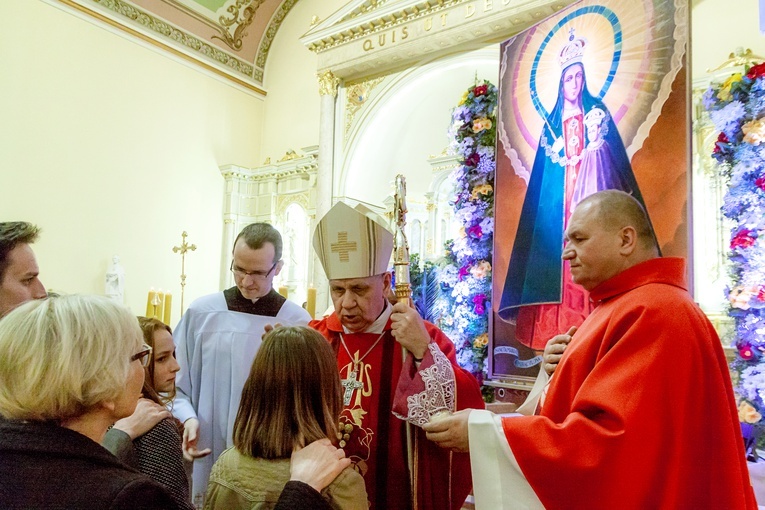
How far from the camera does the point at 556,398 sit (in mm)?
1822

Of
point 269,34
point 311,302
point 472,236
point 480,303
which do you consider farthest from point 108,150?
point 480,303

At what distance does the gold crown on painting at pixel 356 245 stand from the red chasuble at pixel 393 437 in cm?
31

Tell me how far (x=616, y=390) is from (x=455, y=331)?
438 cm

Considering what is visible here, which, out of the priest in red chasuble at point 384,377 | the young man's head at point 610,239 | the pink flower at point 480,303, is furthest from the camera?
the pink flower at point 480,303

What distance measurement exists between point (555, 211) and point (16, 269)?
420 centimetres

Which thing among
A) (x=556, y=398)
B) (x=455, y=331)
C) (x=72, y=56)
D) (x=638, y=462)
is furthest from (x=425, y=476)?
(x=72, y=56)

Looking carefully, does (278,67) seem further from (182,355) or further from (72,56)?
(182,355)

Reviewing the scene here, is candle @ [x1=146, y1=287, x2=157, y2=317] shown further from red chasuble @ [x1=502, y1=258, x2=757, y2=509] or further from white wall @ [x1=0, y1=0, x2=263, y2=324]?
red chasuble @ [x1=502, y1=258, x2=757, y2=509]

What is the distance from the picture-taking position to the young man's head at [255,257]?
2.74m

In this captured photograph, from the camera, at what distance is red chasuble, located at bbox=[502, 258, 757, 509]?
156 centimetres

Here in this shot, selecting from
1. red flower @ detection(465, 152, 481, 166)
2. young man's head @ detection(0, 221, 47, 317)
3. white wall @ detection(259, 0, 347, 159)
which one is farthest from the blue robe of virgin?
white wall @ detection(259, 0, 347, 159)

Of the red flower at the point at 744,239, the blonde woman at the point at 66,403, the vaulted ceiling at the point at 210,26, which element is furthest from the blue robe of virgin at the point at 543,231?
the vaulted ceiling at the point at 210,26

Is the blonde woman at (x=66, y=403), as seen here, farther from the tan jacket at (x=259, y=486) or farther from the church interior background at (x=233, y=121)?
the church interior background at (x=233, y=121)

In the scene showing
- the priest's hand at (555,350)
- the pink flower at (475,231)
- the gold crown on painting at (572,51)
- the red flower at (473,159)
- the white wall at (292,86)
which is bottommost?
the priest's hand at (555,350)
